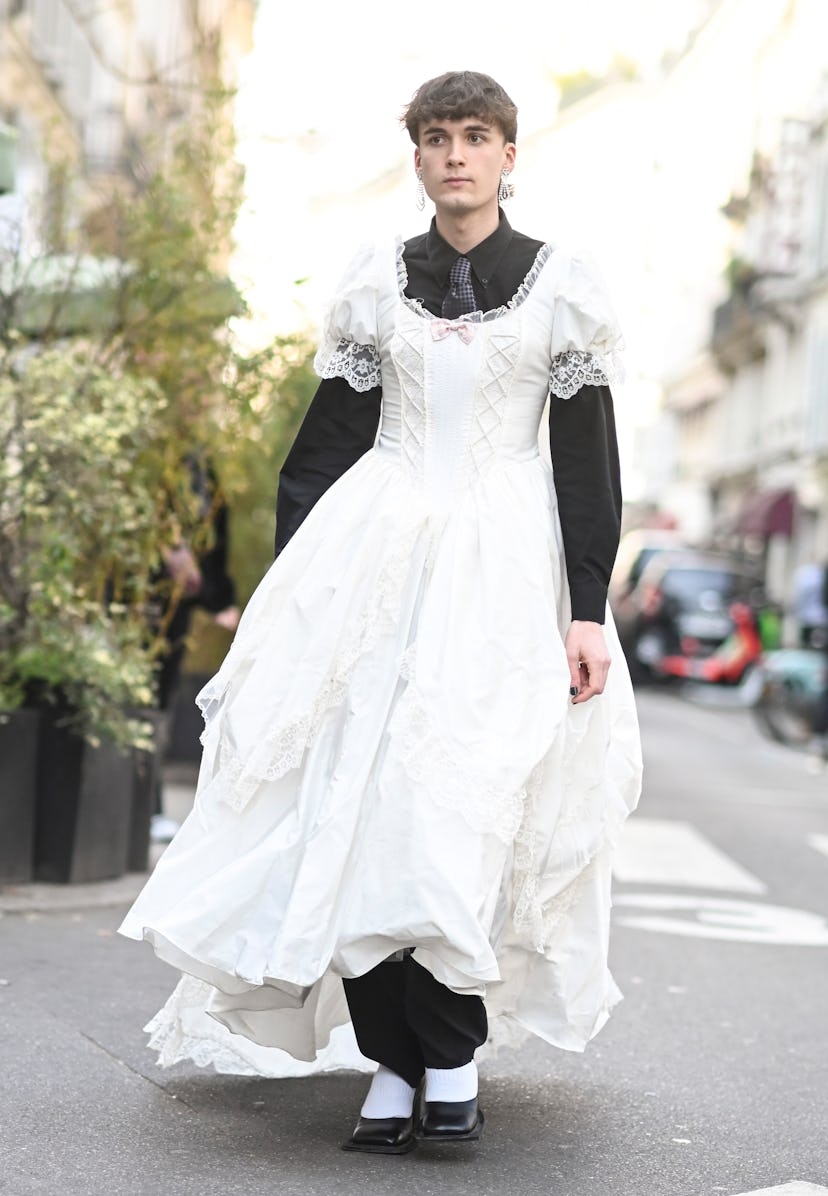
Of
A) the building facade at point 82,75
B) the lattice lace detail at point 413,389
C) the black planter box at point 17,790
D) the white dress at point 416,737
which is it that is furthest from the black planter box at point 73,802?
the building facade at point 82,75

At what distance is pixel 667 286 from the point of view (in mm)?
62125

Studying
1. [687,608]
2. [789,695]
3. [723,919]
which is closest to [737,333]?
[687,608]

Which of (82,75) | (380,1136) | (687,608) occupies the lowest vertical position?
(380,1136)

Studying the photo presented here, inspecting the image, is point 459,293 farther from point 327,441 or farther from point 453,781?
point 453,781

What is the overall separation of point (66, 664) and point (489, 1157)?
319cm

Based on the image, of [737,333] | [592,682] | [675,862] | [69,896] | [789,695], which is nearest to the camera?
[592,682]

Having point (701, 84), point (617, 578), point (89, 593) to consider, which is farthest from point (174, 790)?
point (701, 84)

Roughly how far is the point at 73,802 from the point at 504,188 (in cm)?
318

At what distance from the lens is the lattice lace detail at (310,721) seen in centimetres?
366

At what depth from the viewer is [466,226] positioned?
12.8 feet

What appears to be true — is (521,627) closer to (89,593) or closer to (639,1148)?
(639,1148)

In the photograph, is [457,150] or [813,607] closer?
[457,150]

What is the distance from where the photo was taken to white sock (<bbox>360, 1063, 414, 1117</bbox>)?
A: 3.70 m

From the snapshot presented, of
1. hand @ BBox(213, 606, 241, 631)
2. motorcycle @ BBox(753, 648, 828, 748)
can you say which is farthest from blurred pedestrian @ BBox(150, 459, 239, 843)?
motorcycle @ BBox(753, 648, 828, 748)
